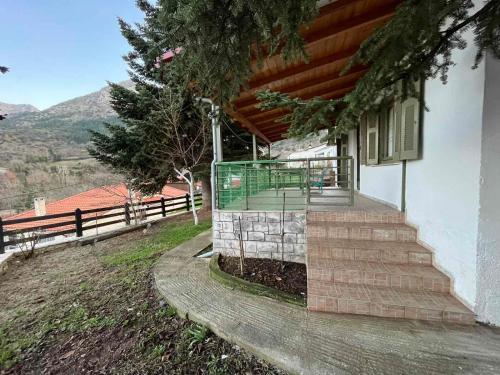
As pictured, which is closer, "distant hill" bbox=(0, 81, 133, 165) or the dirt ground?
the dirt ground

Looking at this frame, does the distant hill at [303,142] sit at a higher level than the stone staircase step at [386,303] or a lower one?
higher

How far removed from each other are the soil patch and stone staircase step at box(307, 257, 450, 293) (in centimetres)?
40

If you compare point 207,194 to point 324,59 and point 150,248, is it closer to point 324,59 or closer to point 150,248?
point 150,248

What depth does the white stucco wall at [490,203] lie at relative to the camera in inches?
72.8

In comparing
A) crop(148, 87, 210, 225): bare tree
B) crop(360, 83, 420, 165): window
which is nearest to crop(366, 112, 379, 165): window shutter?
crop(360, 83, 420, 165): window

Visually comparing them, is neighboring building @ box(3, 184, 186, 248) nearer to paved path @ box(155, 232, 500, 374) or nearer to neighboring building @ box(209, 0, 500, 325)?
neighboring building @ box(209, 0, 500, 325)

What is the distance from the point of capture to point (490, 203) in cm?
190

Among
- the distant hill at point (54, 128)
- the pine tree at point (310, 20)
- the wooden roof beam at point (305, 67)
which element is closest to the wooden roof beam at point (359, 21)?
the wooden roof beam at point (305, 67)

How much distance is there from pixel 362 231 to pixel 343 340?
155cm

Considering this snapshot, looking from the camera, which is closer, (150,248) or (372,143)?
(372,143)

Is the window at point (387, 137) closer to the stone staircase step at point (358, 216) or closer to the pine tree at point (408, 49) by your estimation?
the stone staircase step at point (358, 216)

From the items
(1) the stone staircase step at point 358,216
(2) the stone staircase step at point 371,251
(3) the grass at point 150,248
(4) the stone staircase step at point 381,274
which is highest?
(1) the stone staircase step at point 358,216

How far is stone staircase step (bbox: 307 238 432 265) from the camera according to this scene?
268 centimetres

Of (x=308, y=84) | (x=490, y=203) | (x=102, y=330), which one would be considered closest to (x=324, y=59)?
(x=308, y=84)
